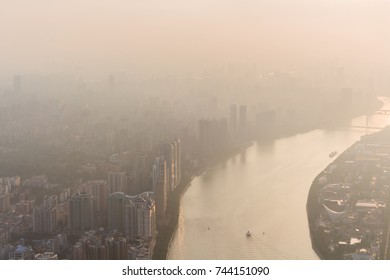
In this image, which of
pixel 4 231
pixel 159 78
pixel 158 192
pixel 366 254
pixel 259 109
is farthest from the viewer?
pixel 259 109

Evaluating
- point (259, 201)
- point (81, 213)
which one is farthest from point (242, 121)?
point (81, 213)

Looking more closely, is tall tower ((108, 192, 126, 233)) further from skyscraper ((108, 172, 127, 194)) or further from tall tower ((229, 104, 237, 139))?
tall tower ((229, 104, 237, 139))

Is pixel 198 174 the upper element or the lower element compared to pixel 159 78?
lower

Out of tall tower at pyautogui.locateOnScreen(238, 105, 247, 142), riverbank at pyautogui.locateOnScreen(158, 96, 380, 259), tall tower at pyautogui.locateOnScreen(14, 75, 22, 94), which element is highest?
tall tower at pyautogui.locateOnScreen(14, 75, 22, 94)

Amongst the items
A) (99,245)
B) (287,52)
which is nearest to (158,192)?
(99,245)

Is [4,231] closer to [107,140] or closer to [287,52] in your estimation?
[107,140]

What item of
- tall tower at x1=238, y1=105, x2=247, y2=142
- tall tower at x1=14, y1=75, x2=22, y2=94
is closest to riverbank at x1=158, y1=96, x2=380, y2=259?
tall tower at x1=238, y1=105, x2=247, y2=142

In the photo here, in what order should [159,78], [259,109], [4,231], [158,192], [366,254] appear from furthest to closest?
[259,109], [159,78], [158,192], [4,231], [366,254]
